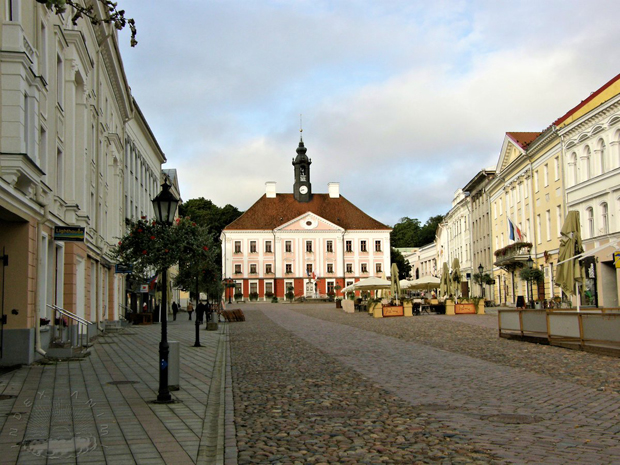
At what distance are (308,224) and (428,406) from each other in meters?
90.4

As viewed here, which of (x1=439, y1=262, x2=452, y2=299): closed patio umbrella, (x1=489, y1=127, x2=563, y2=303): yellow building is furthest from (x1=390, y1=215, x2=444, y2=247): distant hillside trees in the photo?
(x1=439, y1=262, x2=452, y2=299): closed patio umbrella

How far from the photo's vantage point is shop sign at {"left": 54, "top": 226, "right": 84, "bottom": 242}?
18.5m

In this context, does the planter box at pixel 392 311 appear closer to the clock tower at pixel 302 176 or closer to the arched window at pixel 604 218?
the arched window at pixel 604 218

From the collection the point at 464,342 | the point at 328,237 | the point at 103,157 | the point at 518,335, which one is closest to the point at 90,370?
the point at 464,342

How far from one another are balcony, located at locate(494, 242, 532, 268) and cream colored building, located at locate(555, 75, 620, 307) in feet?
28.5

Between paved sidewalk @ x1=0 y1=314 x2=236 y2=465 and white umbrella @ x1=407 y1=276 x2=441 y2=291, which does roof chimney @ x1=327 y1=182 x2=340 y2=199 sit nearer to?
white umbrella @ x1=407 y1=276 x2=441 y2=291

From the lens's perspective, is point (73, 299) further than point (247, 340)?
No

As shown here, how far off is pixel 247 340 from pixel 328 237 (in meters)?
75.5

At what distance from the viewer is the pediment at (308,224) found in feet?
327

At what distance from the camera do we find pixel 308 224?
328ft

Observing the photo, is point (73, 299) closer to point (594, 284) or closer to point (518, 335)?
point (518, 335)

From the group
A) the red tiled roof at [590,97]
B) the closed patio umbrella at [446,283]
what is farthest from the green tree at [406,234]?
the red tiled roof at [590,97]

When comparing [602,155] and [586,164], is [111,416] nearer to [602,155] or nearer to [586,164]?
[602,155]

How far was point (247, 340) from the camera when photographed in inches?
992
